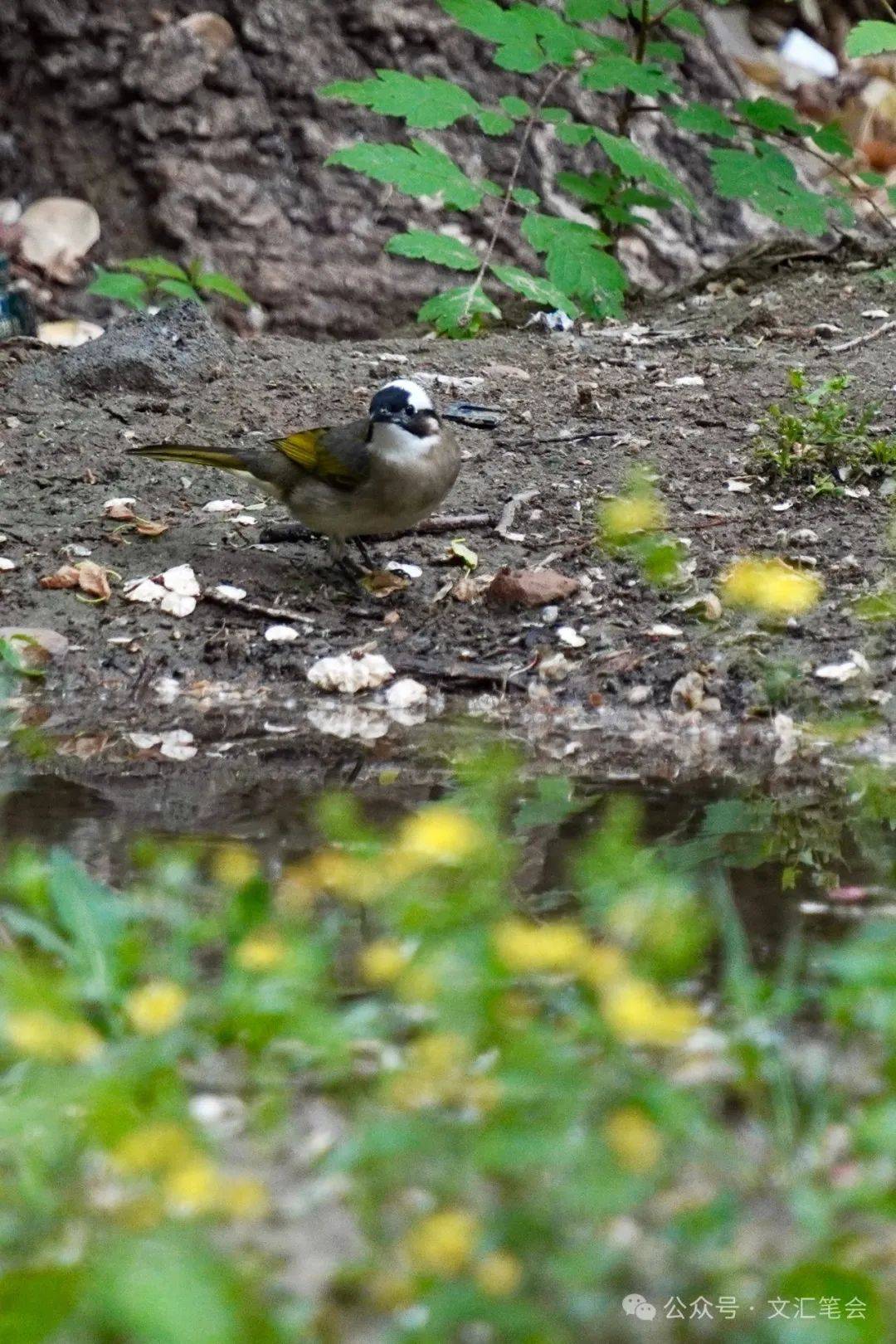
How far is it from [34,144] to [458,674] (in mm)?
5558

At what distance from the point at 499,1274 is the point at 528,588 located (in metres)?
3.26

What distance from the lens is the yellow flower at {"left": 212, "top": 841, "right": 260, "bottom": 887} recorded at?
10.2ft

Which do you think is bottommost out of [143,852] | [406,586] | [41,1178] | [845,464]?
[406,586]

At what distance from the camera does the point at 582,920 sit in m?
2.99

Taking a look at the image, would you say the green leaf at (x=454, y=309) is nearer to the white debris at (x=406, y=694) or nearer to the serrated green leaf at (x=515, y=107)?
the serrated green leaf at (x=515, y=107)

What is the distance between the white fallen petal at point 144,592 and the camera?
513cm

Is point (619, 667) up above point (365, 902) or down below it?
below

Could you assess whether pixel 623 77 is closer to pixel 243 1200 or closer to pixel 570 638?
pixel 570 638

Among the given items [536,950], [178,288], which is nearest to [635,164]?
[178,288]

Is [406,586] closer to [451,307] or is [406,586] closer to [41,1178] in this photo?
[451,307]

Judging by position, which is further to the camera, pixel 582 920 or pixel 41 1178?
pixel 582 920

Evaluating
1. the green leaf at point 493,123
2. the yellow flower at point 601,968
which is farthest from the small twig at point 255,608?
the yellow flower at point 601,968

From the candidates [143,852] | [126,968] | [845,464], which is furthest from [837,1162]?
[845,464]

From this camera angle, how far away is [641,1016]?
207cm
